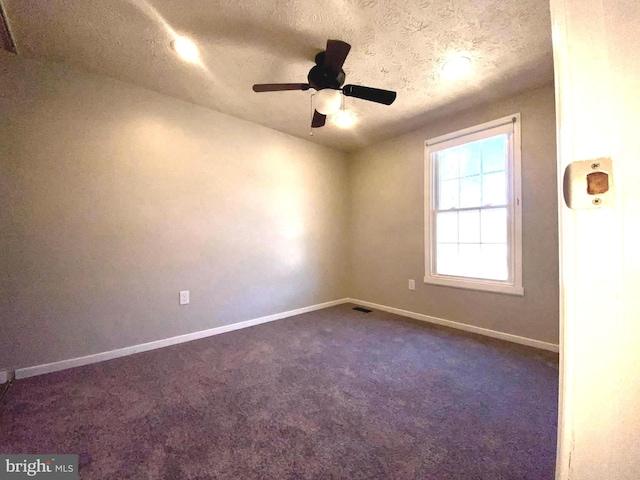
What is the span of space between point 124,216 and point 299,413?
219 centimetres

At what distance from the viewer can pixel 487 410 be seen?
1.53 m

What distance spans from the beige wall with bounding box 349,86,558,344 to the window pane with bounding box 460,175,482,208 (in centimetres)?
44

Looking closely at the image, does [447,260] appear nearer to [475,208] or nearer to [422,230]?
[422,230]

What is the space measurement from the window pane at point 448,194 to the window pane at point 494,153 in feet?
1.11

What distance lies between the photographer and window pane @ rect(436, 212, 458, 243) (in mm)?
3072

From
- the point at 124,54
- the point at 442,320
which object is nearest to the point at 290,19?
the point at 124,54

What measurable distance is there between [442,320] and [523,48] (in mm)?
2651

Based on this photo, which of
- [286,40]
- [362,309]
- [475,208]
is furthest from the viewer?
[362,309]

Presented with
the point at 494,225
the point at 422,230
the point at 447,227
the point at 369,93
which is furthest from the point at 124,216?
the point at 494,225

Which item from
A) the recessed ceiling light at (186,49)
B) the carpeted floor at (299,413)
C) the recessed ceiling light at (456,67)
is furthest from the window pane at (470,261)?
the recessed ceiling light at (186,49)

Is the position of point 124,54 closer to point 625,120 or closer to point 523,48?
point 625,120

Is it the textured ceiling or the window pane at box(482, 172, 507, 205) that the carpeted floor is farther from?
the textured ceiling

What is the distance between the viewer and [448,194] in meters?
3.12

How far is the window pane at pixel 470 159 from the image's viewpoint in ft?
9.45
